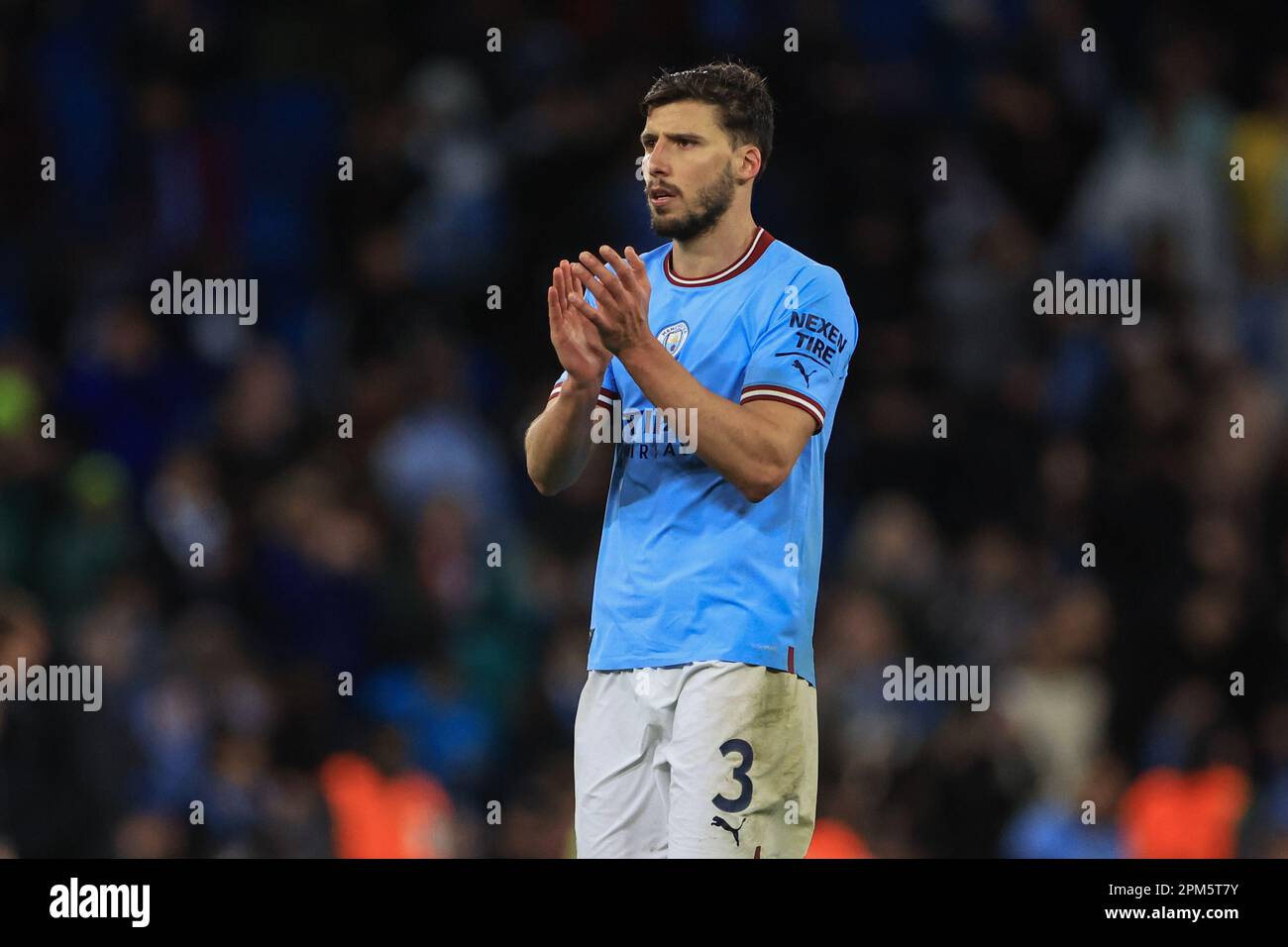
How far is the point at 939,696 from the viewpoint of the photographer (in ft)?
26.9

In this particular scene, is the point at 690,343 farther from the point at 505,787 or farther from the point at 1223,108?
the point at 1223,108

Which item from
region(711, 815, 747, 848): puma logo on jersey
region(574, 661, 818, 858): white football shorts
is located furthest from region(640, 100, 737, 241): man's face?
region(711, 815, 747, 848): puma logo on jersey

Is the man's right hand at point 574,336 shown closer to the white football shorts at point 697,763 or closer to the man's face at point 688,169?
the man's face at point 688,169

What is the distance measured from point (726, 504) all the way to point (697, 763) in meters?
0.62

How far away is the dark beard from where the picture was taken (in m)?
4.75

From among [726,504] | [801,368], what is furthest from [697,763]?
[801,368]

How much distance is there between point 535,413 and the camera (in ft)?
30.0

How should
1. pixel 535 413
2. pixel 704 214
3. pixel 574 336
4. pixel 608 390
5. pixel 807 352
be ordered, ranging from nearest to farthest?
1. pixel 574 336
2. pixel 807 352
3. pixel 704 214
4. pixel 608 390
5. pixel 535 413

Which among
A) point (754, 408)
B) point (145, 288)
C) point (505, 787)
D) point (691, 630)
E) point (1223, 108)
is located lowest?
point (505, 787)

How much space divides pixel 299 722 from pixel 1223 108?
563 cm

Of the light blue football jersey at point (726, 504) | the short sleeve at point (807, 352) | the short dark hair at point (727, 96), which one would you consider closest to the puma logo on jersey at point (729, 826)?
the light blue football jersey at point (726, 504)

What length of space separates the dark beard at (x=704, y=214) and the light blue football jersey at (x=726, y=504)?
5.0 inches

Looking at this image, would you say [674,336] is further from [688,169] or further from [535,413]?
[535,413]

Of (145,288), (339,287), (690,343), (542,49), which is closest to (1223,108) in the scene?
(542,49)
